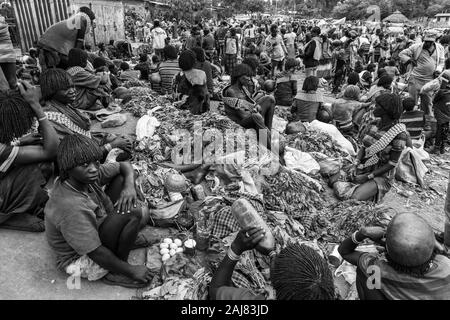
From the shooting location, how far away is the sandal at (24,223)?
3088 millimetres

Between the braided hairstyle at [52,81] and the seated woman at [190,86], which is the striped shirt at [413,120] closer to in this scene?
the seated woman at [190,86]

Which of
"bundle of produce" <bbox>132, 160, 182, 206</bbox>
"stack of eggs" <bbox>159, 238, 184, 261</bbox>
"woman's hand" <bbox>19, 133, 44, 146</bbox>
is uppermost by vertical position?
"woman's hand" <bbox>19, 133, 44, 146</bbox>

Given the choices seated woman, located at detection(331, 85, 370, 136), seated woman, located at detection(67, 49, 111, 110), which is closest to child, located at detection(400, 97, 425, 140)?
seated woman, located at detection(331, 85, 370, 136)

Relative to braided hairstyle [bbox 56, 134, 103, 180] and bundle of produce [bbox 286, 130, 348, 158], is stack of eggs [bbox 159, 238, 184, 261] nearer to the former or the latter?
braided hairstyle [bbox 56, 134, 103, 180]

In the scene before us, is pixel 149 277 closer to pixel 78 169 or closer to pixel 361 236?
pixel 78 169

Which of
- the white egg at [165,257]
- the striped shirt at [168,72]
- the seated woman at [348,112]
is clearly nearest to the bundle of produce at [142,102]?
the striped shirt at [168,72]

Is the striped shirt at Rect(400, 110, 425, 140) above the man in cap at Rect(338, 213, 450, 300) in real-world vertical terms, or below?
below

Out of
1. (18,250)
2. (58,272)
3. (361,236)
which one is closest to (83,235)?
(58,272)

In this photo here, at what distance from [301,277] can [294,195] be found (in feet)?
8.12

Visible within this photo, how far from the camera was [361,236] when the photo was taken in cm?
238

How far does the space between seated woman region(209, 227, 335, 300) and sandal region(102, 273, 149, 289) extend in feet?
2.35

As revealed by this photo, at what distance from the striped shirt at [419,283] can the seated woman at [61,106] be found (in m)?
2.47

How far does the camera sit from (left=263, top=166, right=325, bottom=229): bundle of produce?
161 inches
